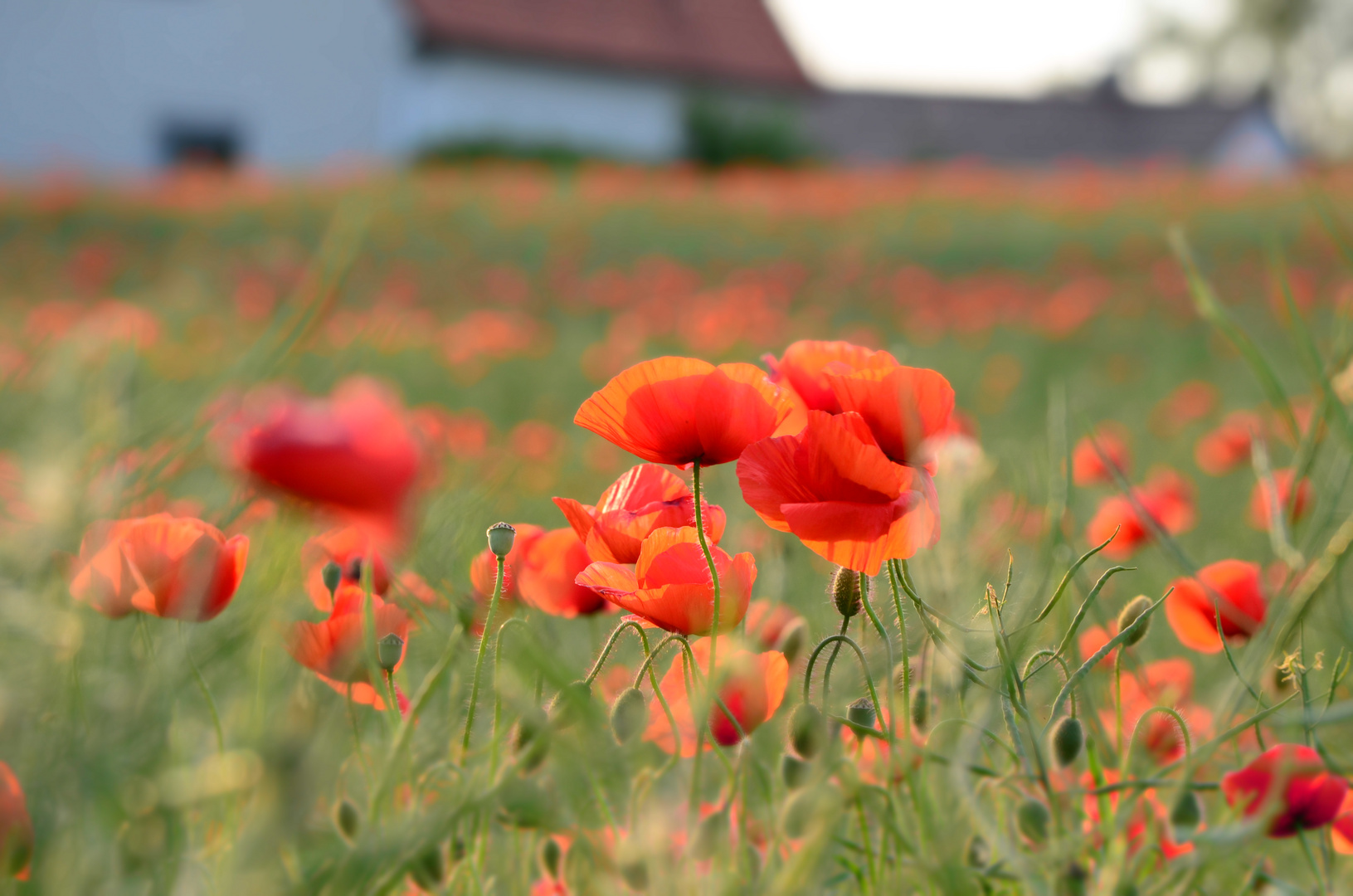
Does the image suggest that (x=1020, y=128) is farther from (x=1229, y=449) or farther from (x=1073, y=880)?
(x=1073, y=880)

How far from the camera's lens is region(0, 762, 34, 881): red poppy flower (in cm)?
39

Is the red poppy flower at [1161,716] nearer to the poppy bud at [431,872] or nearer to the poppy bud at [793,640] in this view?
the poppy bud at [793,640]

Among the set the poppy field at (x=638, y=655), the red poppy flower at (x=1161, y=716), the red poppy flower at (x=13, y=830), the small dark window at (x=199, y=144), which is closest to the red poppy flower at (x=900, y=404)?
the poppy field at (x=638, y=655)

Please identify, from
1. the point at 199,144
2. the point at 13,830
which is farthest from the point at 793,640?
the point at 199,144

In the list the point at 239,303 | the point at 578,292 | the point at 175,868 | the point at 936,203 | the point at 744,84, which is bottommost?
the point at 239,303

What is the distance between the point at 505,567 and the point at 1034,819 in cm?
28

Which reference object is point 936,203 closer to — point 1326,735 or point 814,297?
point 814,297

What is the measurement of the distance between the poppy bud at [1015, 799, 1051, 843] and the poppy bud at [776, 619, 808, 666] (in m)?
0.18

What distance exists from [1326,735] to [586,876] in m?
0.53

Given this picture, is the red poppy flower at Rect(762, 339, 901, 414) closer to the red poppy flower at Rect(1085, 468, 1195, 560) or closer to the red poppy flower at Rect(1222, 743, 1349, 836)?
the red poppy flower at Rect(1222, 743, 1349, 836)

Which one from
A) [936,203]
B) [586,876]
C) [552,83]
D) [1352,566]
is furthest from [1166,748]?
[552,83]

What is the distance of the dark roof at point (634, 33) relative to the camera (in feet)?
49.8

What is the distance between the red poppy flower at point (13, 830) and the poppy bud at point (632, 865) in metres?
0.22

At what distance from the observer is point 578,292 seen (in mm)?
5516
